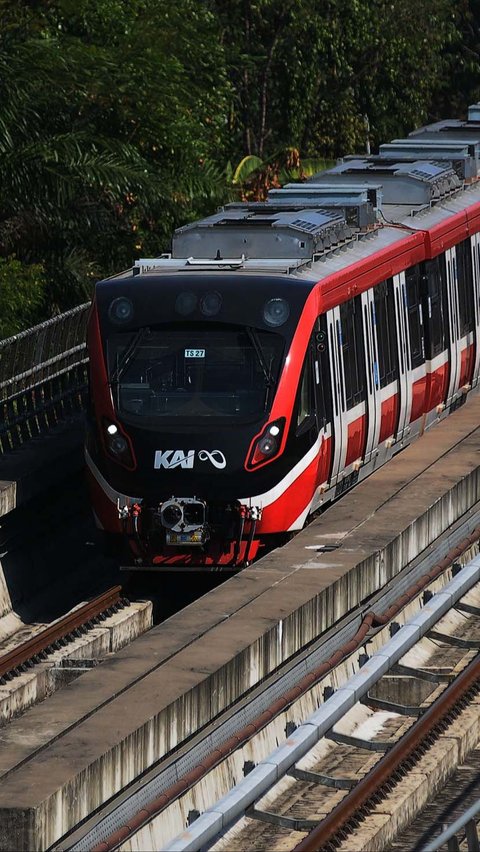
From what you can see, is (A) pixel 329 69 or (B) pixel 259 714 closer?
(B) pixel 259 714

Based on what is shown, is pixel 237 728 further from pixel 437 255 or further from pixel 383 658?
pixel 437 255

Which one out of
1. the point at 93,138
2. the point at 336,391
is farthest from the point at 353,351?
the point at 93,138

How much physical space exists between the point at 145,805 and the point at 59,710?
51.0 inches

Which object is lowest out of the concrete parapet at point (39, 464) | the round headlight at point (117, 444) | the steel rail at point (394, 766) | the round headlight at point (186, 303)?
the steel rail at point (394, 766)

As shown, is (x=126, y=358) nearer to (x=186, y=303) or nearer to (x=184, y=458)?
(x=186, y=303)

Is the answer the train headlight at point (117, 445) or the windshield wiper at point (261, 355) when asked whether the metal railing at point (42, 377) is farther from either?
the windshield wiper at point (261, 355)

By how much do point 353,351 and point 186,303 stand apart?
2.23 m

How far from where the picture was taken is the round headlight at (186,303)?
681 inches

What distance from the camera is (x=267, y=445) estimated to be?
16922 millimetres

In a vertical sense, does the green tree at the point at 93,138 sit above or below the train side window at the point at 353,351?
above

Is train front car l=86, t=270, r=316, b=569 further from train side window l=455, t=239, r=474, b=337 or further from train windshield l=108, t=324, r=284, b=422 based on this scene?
train side window l=455, t=239, r=474, b=337

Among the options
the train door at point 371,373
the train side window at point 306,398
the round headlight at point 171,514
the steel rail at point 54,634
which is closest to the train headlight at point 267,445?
the train side window at point 306,398

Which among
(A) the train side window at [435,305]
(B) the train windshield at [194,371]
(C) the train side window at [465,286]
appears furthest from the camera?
(C) the train side window at [465,286]

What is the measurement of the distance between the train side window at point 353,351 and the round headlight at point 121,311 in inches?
86.3
